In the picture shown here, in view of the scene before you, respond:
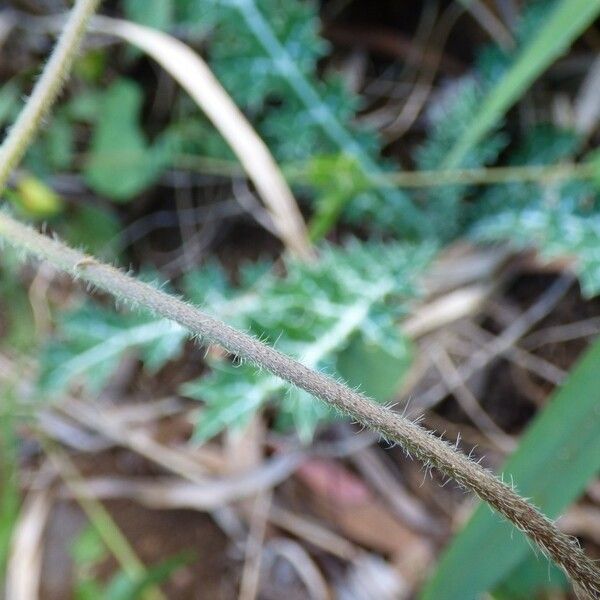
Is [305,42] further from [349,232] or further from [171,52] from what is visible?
[349,232]

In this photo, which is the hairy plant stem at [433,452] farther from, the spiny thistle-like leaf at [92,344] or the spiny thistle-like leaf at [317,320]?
the spiny thistle-like leaf at [92,344]

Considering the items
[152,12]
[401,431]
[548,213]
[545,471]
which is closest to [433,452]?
[401,431]

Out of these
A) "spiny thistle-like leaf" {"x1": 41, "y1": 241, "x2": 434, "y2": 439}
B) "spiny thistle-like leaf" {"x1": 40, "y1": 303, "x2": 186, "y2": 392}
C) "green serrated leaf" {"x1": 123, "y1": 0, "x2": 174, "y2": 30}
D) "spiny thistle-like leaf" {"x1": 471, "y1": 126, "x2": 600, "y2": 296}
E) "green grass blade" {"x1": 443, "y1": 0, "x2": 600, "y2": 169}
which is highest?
"green grass blade" {"x1": 443, "y1": 0, "x2": 600, "y2": 169}

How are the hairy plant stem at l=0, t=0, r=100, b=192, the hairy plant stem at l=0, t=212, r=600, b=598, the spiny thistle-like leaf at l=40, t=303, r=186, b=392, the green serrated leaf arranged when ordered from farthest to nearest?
the green serrated leaf, the spiny thistle-like leaf at l=40, t=303, r=186, b=392, the hairy plant stem at l=0, t=0, r=100, b=192, the hairy plant stem at l=0, t=212, r=600, b=598

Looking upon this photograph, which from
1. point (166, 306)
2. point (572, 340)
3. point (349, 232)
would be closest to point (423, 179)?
point (349, 232)

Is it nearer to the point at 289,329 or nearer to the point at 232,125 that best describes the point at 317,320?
the point at 289,329

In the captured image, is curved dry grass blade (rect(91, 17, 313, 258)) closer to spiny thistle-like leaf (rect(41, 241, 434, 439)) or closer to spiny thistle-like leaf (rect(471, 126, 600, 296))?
spiny thistle-like leaf (rect(41, 241, 434, 439))

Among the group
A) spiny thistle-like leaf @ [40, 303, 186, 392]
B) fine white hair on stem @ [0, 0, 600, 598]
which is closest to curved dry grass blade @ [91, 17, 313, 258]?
spiny thistle-like leaf @ [40, 303, 186, 392]
